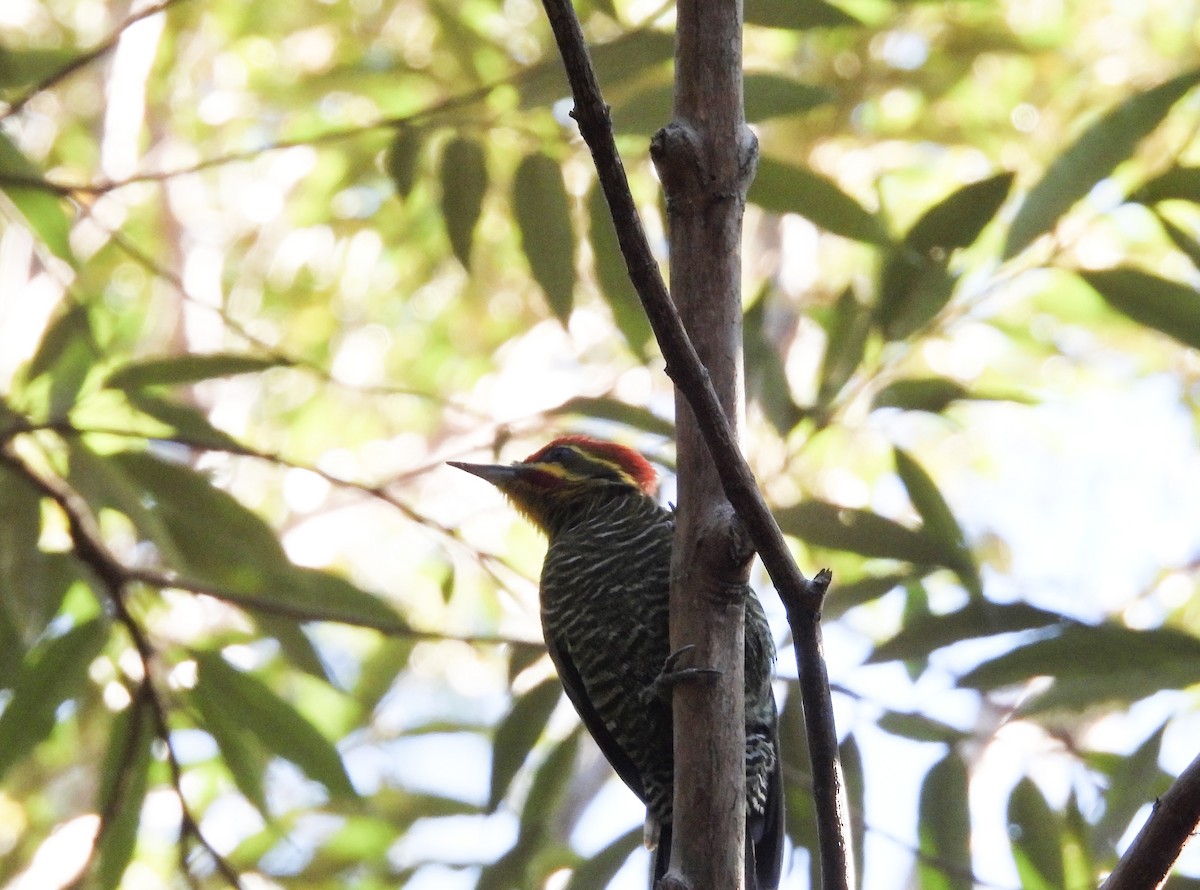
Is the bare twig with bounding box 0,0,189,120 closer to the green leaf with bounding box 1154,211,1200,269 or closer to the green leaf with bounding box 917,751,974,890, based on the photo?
the green leaf with bounding box 1154,211,1200,269

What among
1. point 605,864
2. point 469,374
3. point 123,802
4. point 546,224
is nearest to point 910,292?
point 546,224

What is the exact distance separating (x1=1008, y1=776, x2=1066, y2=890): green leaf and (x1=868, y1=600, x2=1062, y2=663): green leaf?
40cm

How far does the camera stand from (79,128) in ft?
23.4

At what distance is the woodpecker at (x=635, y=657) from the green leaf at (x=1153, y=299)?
3.34 ft


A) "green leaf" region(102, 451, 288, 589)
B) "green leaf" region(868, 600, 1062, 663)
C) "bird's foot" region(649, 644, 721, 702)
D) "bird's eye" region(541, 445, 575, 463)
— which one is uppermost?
"bird's eye" region(541, 445, 575, 463)

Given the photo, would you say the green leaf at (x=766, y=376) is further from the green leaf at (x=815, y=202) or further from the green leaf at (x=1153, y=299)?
the green leaf at (x=1153, y=299)

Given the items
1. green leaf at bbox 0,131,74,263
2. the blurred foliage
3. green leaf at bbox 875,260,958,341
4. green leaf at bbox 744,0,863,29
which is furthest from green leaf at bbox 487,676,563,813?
green leaf at bbox 744,0,863,29

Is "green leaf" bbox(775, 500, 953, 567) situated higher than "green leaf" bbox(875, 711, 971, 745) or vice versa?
"green leaf" bbox(775, 500, 953, 567)

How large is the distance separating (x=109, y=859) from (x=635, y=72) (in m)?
2.08

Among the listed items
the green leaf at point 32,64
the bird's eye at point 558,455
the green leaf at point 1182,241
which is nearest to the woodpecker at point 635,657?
the bird's eye at point 558,455

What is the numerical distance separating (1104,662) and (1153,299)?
2.63 feet

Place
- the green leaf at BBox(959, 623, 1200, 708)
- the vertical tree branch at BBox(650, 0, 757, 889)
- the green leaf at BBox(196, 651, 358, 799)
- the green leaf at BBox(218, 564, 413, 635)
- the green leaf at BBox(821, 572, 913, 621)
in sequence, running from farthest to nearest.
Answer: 1. the green leaf at BBox(218, 564, 413, 635)
2. the green leaf at BBox(196, 651, 358, 799)
3. the green leaf at BBox(821, 572, 913, 621)
4. the green leaf at BBox(959, 623, 1200, 708)
5. the vertical tree branch at BBox(650, 0, 757, 889)

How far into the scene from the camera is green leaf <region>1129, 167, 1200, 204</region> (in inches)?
109

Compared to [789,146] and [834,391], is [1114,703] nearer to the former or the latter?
[834,391]
